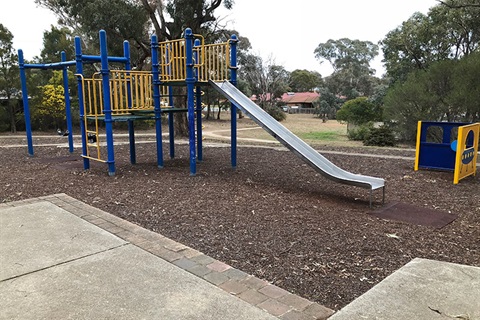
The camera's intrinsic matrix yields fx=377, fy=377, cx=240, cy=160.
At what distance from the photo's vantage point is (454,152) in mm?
8109

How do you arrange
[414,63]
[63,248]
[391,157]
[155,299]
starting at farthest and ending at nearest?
[414,63]
[391,157]
[63,248]
[155,299]

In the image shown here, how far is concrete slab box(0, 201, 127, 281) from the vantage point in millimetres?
3480

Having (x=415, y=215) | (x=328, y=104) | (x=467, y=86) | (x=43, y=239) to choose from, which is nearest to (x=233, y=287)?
(x=43, y=239)

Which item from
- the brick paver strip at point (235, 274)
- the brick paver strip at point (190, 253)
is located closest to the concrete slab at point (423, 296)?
the brick paver strip at point (235, 274)

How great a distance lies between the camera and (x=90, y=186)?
6.68 m

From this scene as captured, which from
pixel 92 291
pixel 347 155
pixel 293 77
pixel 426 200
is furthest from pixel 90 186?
pixel 293 77

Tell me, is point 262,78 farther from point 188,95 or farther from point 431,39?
point 188,95

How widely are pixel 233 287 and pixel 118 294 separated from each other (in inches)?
35.1

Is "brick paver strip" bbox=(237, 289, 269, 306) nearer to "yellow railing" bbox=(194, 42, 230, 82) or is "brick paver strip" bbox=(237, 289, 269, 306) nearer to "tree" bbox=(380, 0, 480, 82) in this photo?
"yellow railing" bbox=(194, 42, 230, 82)

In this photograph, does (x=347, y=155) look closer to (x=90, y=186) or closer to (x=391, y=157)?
(x=391, y=157)

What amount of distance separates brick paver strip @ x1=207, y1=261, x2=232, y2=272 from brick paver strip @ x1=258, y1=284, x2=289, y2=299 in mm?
491

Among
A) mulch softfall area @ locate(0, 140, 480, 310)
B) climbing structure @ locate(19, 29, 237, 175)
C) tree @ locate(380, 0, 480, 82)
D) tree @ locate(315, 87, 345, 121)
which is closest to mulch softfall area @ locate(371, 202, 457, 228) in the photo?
mulch softfall area @ locate(0, 140, 480, 310)

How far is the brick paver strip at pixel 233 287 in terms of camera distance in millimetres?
2971

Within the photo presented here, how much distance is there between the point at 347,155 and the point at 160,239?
805cm
